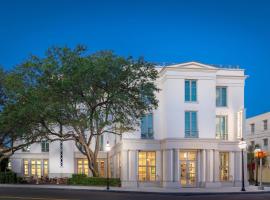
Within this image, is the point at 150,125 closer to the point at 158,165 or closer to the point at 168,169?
the point at 158,165

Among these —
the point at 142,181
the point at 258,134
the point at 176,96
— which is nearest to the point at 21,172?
the point at 142,181

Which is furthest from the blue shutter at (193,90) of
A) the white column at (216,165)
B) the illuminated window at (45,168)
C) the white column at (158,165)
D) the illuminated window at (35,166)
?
the illuminated window at (35,166)

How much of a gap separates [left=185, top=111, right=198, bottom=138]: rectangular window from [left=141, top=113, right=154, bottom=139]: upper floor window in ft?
11.2

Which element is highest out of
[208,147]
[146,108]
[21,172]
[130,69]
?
[130,69]

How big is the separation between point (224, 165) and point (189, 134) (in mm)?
5231

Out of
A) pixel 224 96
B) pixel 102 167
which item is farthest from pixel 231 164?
pixel 102 167

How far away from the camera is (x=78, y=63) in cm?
4053

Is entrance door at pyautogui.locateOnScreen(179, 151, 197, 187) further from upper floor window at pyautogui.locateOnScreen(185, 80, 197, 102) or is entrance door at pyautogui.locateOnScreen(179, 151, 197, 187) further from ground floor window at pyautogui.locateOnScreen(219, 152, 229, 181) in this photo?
upper floor window at pyautogui.locateOnScreen(185, 80, 197, 102)

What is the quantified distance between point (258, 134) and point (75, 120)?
42611 mm

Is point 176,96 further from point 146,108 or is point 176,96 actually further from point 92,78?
point 92,78

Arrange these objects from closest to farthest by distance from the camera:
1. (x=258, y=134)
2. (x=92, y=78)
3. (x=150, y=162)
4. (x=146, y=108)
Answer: (x=92, y=78) → (x=146, y=108) → (x=150, y=162) → (x=258, y=134)

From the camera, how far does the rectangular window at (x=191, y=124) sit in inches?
1772

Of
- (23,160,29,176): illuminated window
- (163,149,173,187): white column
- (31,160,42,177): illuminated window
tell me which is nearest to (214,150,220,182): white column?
(163,149,173,187): white column

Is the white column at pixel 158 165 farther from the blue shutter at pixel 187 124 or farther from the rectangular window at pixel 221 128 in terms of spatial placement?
the rectangular window at pixel 221 128
